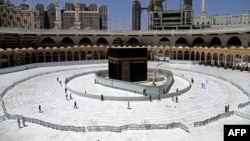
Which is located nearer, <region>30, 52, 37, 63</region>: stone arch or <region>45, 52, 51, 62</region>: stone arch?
<region>30, 52, 37, 63</region>: stone arch

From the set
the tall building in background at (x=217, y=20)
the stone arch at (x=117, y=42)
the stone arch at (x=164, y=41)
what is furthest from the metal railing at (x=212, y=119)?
the tall building in background at (x=217, y=20)

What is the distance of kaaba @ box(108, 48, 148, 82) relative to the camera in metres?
33.0

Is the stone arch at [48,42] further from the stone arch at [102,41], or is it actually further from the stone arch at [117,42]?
the stone arch at [117,42]

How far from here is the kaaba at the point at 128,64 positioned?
33000 mm

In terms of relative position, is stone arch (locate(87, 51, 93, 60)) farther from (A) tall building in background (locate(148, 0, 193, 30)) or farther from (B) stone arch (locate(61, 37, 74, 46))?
(A) tall building in background (locate(148, 0, 193, 30))

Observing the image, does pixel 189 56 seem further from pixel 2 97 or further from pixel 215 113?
pixel 2 97

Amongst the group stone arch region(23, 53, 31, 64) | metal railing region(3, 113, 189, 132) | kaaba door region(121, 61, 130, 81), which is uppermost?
stone arch region(23, 53, 31, 64)

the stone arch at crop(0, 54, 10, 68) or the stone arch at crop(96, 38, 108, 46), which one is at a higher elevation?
the stone arch at crop(96, 38, 108, 46)

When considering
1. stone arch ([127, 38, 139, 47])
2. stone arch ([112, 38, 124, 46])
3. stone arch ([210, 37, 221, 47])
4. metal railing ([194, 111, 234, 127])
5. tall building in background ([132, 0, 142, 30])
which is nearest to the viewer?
metal railing ([194, 111, 234, 127])

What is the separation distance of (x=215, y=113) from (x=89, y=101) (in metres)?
13.1

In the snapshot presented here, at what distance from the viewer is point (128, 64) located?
3356cm

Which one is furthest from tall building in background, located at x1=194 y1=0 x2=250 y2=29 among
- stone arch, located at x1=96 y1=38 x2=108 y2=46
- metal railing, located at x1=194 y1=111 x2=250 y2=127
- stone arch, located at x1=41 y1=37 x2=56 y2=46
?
metal railing, located at x1=194 y1=111 x2=250 y2=127

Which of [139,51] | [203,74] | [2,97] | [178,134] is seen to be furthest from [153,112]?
[203,74]

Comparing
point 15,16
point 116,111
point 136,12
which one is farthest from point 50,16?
point 116,111
